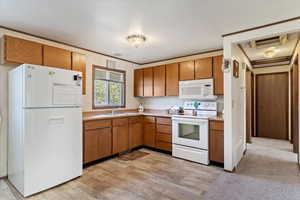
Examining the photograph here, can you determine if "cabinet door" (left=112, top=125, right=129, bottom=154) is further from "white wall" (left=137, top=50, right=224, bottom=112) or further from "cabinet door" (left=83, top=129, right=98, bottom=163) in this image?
"white wall" (left=137, top=50, right=224, bottom=112)

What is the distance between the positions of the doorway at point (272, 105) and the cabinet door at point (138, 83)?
386 centimetres

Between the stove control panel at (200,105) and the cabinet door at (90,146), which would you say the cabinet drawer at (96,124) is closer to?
the cabinet door at (90,146)

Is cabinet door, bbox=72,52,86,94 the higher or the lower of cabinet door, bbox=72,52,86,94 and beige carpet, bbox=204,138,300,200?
the higher

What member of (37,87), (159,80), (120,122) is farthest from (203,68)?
(37,87)

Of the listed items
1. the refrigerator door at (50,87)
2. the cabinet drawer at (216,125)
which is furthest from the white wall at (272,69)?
the refrigerator door at (50,87)

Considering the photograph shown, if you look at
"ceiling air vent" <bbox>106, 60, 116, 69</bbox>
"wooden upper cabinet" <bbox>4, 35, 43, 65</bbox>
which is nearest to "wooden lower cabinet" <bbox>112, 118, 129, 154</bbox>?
"ceiling air vent" <bbox>106, 60, 116, 69</bbox>

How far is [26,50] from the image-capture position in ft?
7.99

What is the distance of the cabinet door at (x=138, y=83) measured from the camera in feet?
15.0

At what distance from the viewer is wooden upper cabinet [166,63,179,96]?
389cm

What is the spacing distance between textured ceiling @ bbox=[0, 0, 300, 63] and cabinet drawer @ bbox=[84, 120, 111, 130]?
154cm

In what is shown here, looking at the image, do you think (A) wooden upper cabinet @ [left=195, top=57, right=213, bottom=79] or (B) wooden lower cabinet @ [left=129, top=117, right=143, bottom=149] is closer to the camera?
(A) wooden upper cabinet @ [left=195, top=57, right=213, bottom=79]

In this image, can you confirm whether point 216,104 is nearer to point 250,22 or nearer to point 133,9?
point 250,22

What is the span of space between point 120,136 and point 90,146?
A: 733 millimetres

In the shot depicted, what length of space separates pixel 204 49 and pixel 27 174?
3.79 m
